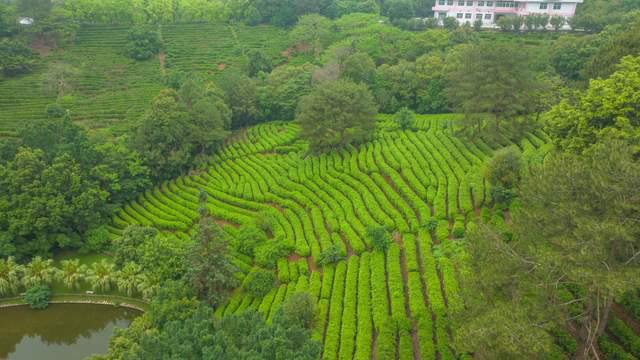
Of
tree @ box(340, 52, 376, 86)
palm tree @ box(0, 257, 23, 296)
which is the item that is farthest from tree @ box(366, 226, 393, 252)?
tree @ box(340, 52, 376, 86)

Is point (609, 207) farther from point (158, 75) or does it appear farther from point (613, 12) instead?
point (613, 12)

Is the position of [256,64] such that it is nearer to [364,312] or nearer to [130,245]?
[130,245]

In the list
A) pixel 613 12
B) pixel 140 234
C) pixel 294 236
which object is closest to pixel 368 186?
pixel 294 236

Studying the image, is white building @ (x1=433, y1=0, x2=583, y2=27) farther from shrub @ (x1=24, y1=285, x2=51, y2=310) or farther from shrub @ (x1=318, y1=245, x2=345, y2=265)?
shrub @ (x1=24, y1=285, x2=51, y2=310)

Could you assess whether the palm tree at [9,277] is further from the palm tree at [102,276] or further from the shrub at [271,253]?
the shrub at [271,253]

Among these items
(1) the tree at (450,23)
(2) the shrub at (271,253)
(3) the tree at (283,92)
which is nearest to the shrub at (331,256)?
(2) the shrub at (271,253)
